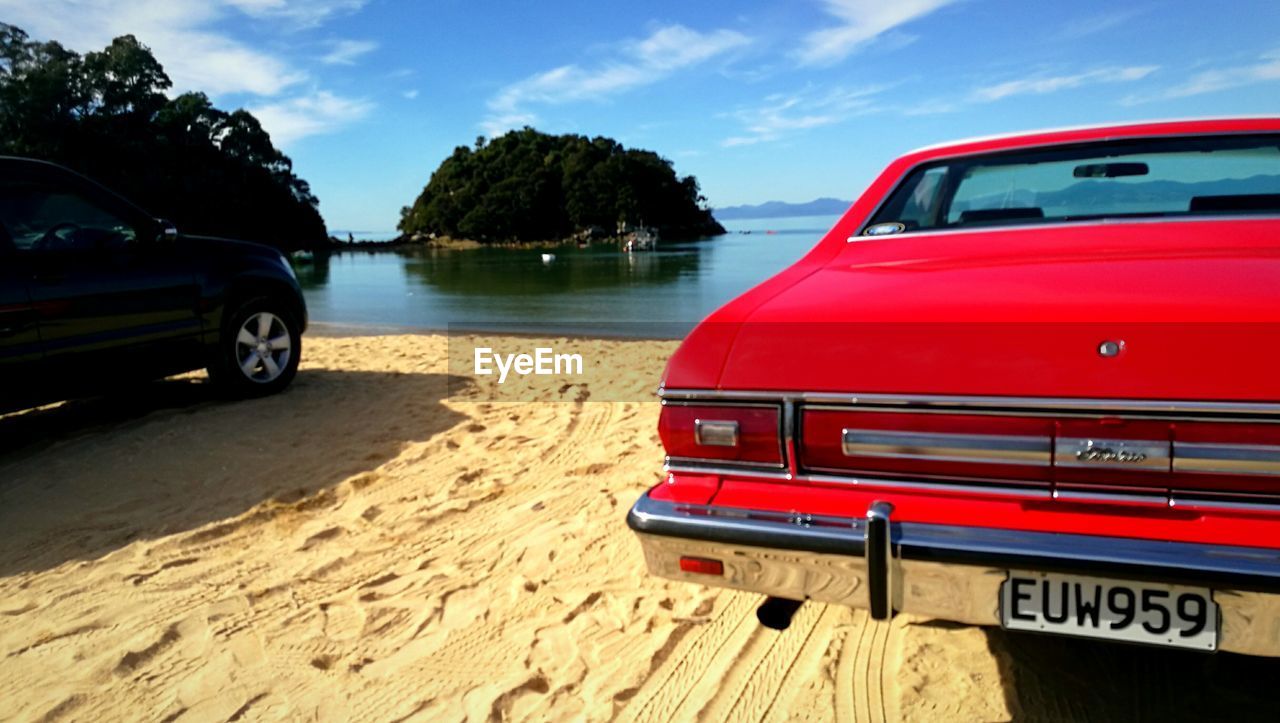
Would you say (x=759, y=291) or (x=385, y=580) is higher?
(x=759, y=291)

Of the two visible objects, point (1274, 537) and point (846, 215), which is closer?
point (1274, 537)

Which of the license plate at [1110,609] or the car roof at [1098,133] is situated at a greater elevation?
the car roof at [1098,133]

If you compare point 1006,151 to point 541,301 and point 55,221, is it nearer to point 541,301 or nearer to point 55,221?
point 55,221

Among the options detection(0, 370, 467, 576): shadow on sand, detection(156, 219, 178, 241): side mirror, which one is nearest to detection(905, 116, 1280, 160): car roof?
detection(0, 370, 467, 576): shadow on sand

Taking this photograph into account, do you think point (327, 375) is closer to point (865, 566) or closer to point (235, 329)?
point (235, 329)

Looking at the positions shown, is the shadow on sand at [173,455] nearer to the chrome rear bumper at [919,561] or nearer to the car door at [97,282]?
the car door at [97,282]

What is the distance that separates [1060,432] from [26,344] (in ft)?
18.4

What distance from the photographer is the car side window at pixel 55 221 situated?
5.15 metres

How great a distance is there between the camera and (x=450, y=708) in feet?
8.32

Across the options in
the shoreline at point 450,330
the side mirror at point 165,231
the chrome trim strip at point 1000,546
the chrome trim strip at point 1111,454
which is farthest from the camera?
the shoreline at point 450,330

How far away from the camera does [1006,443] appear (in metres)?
1.89

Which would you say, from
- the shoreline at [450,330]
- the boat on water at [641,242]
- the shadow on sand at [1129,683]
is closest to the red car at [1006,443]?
the shadow on sand at [1129,683]

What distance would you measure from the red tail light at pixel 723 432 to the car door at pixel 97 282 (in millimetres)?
4706

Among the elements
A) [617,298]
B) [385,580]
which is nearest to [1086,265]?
[385,580]
